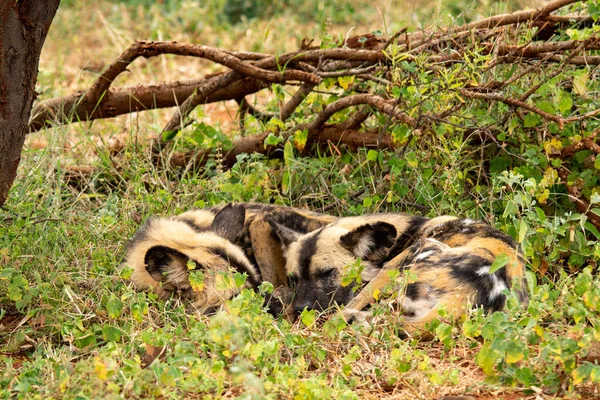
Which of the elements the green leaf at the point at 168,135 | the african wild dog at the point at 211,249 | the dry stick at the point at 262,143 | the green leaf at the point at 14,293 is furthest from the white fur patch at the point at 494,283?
the green leaf at the point at 168,135

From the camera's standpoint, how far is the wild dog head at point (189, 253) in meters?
3.72

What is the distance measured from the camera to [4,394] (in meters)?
2.78

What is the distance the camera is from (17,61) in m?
3.42

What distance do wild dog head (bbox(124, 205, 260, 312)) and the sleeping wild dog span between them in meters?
0.21

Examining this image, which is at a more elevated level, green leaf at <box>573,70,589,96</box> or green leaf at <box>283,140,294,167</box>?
green leaf at <box>573,70,589,96</box>

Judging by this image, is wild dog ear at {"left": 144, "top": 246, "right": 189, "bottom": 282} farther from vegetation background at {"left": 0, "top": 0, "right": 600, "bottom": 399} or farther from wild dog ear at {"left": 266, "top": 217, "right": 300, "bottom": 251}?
wild dog ear at {"left": 266, "top": 217, "right": 300, "bottom": 251}

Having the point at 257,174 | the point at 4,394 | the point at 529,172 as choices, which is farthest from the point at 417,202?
the point at 4,394

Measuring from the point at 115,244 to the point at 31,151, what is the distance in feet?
3.80

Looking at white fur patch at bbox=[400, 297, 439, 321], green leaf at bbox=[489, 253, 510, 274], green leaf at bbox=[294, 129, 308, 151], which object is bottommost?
white fur patch at bbox=[400, 297, 439, 321]

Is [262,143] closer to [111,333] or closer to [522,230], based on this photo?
[522,230]

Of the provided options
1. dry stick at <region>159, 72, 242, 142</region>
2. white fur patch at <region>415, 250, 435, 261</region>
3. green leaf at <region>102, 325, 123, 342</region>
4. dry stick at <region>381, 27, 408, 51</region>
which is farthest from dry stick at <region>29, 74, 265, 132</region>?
green leaf at <region>102, 325, 123, 342</region>

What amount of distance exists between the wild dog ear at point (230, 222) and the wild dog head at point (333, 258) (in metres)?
0.27

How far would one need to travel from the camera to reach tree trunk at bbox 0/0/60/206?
3.36 meters

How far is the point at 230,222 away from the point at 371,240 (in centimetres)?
70
